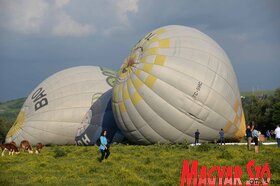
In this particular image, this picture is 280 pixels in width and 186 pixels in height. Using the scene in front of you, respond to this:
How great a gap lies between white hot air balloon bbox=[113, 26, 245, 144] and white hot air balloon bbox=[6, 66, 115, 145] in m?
5.85

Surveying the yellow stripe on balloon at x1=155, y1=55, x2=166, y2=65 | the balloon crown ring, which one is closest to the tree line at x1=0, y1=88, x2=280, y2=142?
the balloon crown ring

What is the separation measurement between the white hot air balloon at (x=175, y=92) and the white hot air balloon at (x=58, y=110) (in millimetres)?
5854

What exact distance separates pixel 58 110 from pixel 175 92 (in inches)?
401

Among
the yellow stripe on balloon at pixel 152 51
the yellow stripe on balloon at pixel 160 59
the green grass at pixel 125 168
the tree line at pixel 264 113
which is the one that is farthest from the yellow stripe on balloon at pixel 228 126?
the tree line at pixel 264 113

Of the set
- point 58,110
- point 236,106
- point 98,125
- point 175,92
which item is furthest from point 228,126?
point 58,110

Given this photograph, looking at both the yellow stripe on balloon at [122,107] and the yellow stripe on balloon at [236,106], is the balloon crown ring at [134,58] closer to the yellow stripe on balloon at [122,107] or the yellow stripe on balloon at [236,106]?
the yellow stripe on balloon at [122,107]

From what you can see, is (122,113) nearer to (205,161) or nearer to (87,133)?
(87,133)

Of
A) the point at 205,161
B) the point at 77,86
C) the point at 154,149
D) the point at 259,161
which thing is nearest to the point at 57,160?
the point at 154,149

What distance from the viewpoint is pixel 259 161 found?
1612cm

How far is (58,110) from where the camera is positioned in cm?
3000

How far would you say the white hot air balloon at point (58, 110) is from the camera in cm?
3003

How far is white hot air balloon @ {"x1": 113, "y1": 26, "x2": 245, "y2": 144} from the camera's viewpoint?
23.2 metres

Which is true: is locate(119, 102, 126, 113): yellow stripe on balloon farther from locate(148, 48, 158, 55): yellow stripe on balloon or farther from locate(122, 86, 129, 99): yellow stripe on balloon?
locate(148, 48, 158, 55): yellow stripe on balloon

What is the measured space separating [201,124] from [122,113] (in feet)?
14.3
